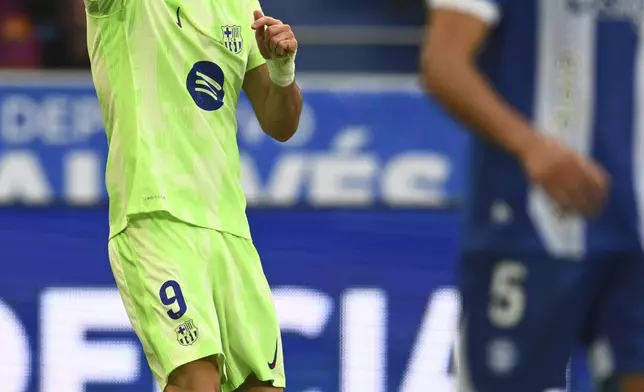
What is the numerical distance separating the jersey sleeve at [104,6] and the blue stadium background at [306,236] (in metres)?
2.36

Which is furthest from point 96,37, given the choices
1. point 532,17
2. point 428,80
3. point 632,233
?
point 632,233

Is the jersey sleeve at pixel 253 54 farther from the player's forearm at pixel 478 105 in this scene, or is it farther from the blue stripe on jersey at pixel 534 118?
the blue stripe on jersey at pixel 534 118

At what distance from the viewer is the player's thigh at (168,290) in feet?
10.5

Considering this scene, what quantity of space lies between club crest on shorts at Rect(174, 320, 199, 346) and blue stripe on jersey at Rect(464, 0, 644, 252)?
0.88 meters

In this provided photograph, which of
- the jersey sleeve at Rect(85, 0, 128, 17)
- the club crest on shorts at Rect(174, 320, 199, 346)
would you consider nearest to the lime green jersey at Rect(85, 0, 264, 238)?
the jersey sleeve at Rect(85, 0, 128, 17)

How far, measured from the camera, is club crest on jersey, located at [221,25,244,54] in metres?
3.37

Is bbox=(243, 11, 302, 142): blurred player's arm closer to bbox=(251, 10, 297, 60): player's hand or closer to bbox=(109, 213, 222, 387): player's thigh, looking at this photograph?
bbox=(251, 10, 297, 60): player's hand

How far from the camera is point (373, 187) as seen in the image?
5.80 meters

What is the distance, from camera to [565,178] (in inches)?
136

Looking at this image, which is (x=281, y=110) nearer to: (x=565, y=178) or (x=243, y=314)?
(x=243, y=314)

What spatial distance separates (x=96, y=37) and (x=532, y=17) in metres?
1.04

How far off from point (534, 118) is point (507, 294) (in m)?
0.42

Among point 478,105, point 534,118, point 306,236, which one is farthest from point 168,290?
point 306,236

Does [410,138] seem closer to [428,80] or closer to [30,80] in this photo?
[30,80]
